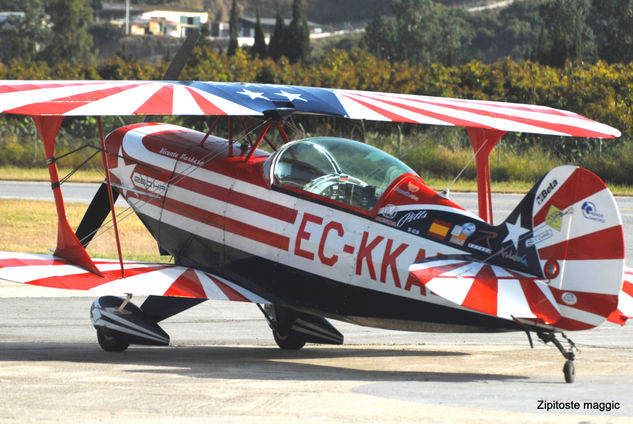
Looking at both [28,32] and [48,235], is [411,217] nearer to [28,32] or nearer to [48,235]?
[48,235]

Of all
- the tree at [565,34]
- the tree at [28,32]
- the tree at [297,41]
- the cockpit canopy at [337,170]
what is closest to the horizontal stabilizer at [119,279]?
the cockpit canopy at [337,170]

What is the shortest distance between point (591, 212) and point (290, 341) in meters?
4.12

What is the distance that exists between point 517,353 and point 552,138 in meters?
23.6

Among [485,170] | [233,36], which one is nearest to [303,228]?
[485,170]

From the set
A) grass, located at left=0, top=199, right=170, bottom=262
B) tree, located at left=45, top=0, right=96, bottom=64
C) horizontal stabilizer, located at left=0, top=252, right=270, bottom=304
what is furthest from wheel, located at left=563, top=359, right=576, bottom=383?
tree, located at left=45, top=0, right=96, bottom=64

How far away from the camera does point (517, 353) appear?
9.98 meters

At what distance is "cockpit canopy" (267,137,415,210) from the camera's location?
343 inches

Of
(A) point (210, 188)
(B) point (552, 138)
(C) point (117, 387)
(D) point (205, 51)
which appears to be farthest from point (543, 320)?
(D) point (205, 51)

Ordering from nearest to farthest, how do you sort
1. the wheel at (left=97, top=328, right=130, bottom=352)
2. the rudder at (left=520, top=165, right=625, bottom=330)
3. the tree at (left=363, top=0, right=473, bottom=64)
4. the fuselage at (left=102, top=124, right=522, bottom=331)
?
the rudder at (left=520, top=165, right=625, bottom=330) → the fuselage at (left=102, top=124, right=522, bottom=331) → the wheel at (left=97, top=328, right=130, bottom=352) → the tree at (left=363, top=0, right=473, bottom=64)

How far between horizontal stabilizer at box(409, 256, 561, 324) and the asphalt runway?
0.61 meters

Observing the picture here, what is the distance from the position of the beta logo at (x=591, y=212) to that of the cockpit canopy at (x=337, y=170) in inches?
77.2

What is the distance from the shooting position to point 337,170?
8.98 meters

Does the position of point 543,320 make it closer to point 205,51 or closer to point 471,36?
point 205,51

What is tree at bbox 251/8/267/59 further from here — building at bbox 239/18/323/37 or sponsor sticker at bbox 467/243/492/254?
sponsor sticker at bbox 467/243/492/254
